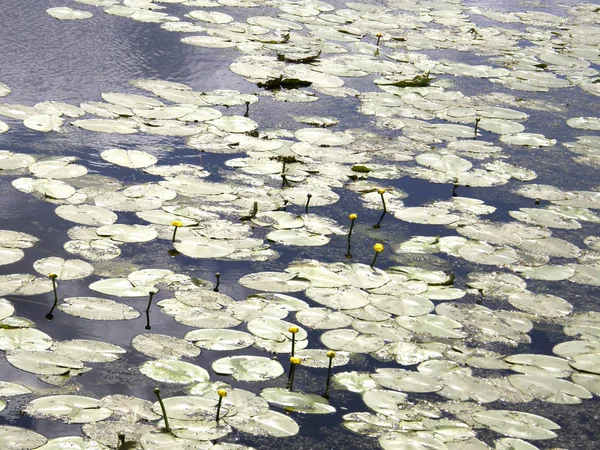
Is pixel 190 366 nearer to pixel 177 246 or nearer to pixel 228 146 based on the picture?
pixel 177 246

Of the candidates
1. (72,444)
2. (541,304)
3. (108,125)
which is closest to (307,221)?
(541,304)

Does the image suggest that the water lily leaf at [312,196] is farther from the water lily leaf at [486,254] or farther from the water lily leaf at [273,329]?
the water lily leaf at [273,329]

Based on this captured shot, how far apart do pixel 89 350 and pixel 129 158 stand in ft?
6.56

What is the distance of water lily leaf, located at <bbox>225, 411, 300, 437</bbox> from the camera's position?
10.9ft

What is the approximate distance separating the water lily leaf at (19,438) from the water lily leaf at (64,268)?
112 centimetres

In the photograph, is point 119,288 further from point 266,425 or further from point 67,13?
point 67,13

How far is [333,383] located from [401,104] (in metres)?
3.58

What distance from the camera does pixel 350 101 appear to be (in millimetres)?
6750

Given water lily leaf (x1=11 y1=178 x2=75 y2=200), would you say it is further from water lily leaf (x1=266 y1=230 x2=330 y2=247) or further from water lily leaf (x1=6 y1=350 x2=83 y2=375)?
water lily leaf (x1=6 y1=350 x2=83 y2=375)

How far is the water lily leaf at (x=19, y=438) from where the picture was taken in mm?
3072

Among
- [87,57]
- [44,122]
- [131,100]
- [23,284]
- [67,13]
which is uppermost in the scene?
[67,13]

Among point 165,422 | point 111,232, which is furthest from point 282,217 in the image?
point 165,422

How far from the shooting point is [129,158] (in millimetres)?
5434

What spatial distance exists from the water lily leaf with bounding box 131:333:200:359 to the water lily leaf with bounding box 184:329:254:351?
47mm
